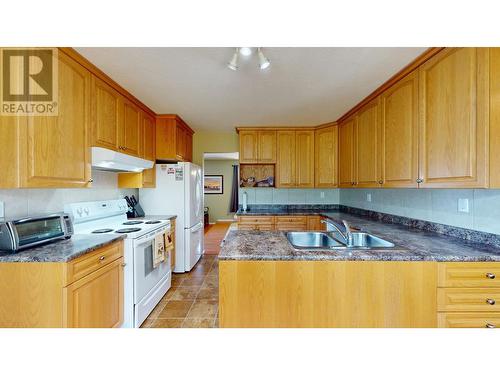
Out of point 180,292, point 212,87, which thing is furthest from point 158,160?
point 180,292

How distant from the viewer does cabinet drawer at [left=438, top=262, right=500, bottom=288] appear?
124cm

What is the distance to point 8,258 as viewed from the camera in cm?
129

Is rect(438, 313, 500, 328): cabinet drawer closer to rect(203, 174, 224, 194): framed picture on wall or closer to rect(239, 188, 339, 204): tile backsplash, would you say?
rect(239, 188, 339, 204): tile backsplash

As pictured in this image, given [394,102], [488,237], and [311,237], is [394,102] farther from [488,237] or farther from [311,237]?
[311,237]

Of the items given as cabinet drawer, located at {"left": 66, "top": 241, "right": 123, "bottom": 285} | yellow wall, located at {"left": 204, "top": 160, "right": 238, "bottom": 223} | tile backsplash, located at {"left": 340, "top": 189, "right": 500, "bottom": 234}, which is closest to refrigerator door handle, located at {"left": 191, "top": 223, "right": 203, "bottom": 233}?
cabinet drawer, located at {"left": 66, "top": 241, "right": 123, "bottom": 285}

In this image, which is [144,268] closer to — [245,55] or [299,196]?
[245,55]

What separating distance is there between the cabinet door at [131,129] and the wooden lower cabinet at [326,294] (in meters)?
1.93

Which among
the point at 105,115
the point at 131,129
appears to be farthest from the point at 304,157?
the point at 105,115

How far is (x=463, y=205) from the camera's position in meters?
1.64

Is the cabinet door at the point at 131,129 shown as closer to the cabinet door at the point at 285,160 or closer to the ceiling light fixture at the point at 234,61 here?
the ceiling light fixture at the point at 234,61

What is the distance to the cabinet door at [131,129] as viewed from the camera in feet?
7.95

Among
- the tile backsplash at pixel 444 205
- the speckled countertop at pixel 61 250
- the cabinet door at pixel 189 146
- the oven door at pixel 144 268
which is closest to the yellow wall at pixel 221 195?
the cabinet door at pixel 189 146

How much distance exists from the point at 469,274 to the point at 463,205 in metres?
0.61

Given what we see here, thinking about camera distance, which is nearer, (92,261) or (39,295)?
(39,295)
